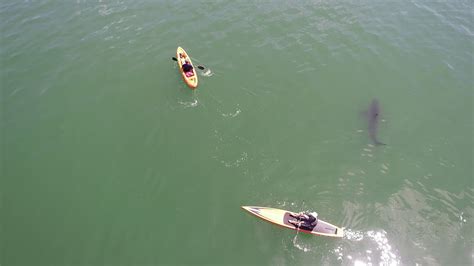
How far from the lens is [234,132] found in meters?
23.6

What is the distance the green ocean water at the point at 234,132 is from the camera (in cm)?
1895

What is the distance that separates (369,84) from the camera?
26.9 m

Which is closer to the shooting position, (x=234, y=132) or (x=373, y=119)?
(x=234, y=132)

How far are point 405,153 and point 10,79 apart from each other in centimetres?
3054

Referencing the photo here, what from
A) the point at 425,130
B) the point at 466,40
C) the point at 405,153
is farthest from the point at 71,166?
the point at 466,40

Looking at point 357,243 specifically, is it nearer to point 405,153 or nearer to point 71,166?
point 405,153

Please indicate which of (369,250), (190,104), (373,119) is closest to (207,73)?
(190,104)

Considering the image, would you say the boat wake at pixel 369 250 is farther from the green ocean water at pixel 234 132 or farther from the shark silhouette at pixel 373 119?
the shark silhouette at pixel 373 119

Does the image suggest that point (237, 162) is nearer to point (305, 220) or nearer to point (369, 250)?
point (305, 220)

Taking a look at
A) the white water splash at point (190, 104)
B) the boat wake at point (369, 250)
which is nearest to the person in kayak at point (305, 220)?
the boat wake at point (369, 250)

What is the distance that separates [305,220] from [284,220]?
3.92 feet

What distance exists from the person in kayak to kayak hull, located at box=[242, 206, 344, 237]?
0.21 meters

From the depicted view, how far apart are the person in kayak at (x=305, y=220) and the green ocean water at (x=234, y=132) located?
0.87m

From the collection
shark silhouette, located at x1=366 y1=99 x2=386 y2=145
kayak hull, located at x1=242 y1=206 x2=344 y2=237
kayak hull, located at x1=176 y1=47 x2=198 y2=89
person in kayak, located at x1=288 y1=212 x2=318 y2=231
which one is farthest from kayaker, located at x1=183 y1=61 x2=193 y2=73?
person in kayak, located at x1=288 y1=212 x2=318 y2=231
